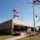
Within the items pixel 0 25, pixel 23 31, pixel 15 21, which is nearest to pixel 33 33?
pixel 23 31

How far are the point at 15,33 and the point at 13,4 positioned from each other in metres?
0.38

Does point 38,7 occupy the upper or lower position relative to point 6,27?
upper

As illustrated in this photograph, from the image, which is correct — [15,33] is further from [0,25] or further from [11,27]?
[0,25]

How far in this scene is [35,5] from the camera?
178 centimetres

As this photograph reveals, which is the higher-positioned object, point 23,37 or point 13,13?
point 13,13

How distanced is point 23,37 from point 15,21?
23 cm

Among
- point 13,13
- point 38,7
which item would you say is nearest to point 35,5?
point 38,7

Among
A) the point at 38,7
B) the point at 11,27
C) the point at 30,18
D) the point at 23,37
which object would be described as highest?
the point at 38,7

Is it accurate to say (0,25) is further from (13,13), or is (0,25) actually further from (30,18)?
(30,18)

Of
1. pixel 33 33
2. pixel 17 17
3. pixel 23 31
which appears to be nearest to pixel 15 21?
pixel 17 17

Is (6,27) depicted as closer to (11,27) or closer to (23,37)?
(11,27)

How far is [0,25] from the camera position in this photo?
5.55ft

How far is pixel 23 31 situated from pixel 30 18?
0.63 feet

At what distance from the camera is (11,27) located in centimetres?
170
